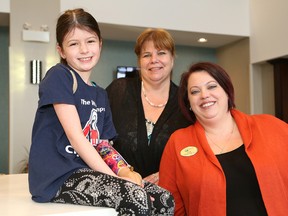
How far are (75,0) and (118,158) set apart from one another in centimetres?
374

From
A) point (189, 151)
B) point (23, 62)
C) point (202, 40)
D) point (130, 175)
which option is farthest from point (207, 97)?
point (202, 40)

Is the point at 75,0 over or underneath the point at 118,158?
over

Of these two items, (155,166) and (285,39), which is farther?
(285,39)

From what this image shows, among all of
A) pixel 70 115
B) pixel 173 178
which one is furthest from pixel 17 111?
pixel 70 115

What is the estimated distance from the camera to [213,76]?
6.01 ft

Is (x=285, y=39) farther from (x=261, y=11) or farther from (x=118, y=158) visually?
(x=118, y=158)

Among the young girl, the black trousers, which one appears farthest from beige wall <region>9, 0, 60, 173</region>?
the black trousers

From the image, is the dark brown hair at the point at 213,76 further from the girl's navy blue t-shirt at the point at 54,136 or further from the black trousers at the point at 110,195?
the black trousers at the point at 110,195

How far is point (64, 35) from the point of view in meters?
1.39

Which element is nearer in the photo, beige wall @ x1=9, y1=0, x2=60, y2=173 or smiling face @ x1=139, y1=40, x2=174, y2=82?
smiling face @ x1=139, y1=40, x2=174, y2=82

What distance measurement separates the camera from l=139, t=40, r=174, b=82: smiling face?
2227 mm

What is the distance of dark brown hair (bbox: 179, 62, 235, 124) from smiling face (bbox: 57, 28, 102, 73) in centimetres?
67

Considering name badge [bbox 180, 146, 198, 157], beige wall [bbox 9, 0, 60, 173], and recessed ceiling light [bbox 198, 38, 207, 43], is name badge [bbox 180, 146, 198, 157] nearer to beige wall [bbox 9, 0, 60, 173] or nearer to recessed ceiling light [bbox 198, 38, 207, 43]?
beige wall [bbox 9, 0, 60, 173]

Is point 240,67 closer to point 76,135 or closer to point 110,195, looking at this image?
point 76,135
